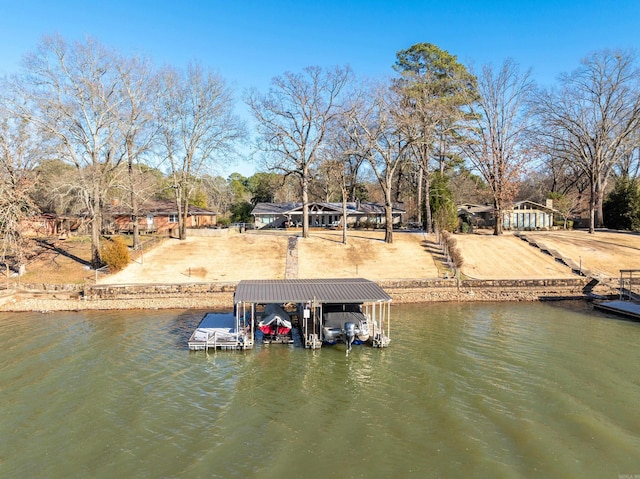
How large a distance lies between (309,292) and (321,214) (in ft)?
134

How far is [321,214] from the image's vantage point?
208 feet

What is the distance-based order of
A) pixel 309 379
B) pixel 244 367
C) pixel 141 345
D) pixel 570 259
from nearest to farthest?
1. pixel 309 379
2. pixel 244 367
3. pixel 141 345
4. pixel 570 259

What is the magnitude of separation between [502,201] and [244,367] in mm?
40838

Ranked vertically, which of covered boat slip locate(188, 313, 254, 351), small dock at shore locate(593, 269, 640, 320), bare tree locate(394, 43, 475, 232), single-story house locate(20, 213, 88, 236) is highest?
bare tree locate(394, 43, 475, 232)

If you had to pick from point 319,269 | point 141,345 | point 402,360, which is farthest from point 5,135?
point 402,360

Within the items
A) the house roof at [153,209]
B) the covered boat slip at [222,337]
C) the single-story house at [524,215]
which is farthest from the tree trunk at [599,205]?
the house roof at [153,209]

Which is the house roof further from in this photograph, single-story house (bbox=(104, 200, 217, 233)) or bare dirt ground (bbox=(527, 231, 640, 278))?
bare dirt ground (bbox=(527, 231, 640, 278))

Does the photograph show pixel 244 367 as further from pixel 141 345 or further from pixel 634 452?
pixel 634 452

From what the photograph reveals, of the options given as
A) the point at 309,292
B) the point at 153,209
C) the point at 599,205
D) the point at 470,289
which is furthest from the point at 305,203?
the point at 599,205

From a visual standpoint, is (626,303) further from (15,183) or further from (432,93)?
(15,183)

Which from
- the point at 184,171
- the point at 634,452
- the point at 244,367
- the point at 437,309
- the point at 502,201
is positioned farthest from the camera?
the point at 502,201

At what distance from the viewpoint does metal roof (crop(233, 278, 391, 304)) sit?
2186 cm

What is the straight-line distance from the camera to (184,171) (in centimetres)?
4681

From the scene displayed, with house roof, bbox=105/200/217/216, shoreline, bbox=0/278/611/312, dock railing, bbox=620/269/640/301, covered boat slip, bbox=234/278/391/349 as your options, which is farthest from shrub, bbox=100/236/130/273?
dock railing, bbox=620/269/640/301
